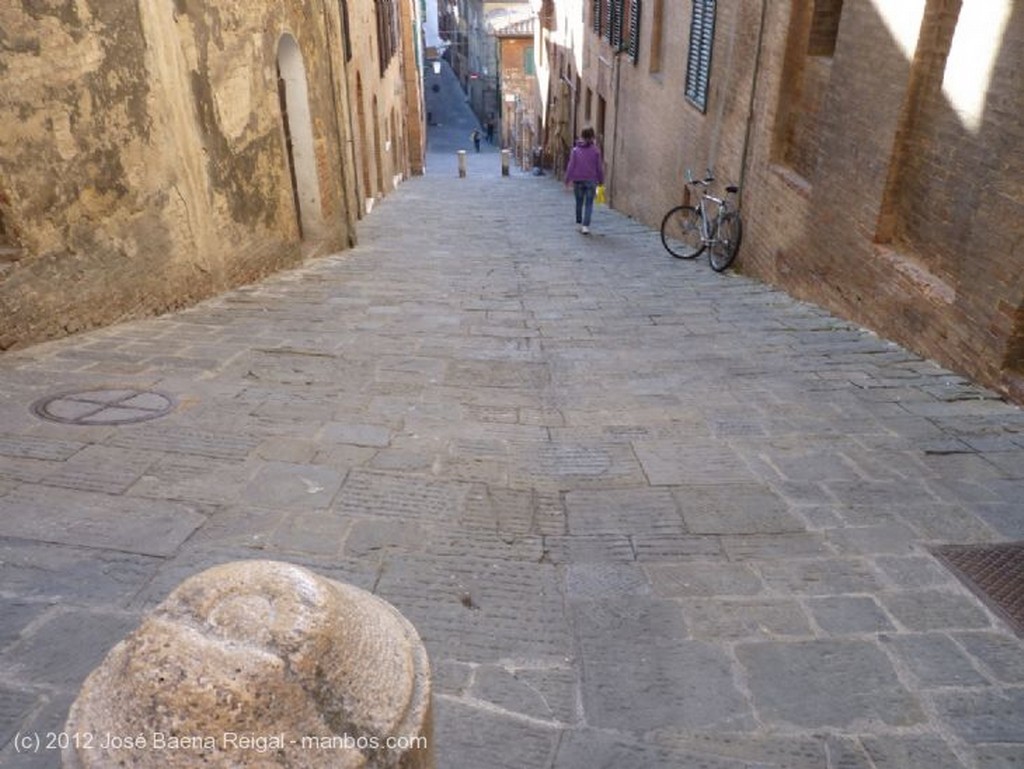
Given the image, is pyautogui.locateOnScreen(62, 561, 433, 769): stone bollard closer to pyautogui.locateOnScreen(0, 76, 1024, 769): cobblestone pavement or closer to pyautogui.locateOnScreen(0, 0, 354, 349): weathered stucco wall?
pyautogui.locateOnScreen(0, 76, 1024, 769): cobblestone pavement

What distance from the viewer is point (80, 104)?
5496 mm

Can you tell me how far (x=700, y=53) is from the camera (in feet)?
39.2

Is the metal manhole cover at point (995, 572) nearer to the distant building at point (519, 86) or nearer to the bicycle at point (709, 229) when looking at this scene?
the bicycle at point (709, 229)

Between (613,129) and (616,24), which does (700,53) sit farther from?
(613,129)

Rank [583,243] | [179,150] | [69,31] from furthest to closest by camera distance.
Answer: [583,243], [179,150], [69,31]

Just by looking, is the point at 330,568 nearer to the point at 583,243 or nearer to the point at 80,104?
the point at 80,104

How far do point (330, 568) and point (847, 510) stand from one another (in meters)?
2.35

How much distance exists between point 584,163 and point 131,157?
829 cm

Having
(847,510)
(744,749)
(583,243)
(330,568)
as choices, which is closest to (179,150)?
(330,568)

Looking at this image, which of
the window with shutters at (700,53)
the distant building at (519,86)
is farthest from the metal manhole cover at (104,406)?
the distant building at (519,86)

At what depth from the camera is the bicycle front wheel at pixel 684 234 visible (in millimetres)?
11336

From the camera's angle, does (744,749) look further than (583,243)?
No

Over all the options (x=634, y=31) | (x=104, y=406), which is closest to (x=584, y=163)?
(x=634, y=31)

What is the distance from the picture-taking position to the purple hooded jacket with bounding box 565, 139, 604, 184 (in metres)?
Answer: 12.8
